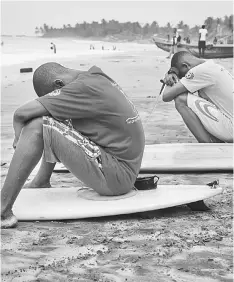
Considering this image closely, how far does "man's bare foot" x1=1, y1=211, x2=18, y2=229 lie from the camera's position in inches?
128

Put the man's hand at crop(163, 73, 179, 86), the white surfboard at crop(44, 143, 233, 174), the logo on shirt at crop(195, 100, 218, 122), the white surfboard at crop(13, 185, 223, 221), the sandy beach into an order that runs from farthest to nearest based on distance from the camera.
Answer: the man's hand at crop(163, 73, 179, 86)
the logo on shirt at crop(195, 100, 218, 122)
the white surfboard at crop(44, 143, 233, 174)
the white surfboard at crop(13, 185, 223, 221)
the sandy beach

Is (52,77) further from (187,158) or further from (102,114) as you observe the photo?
(187,158)

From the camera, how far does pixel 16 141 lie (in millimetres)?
3344

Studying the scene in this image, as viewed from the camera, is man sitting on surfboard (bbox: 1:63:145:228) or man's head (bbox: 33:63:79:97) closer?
man sitting on surfboard (bbox: 1:63:145:228)

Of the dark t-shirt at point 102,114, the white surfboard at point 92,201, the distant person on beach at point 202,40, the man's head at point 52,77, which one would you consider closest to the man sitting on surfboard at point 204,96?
the white surfboard at point 92,201

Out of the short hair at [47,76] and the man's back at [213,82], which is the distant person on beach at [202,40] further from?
the short hair at [47,76]

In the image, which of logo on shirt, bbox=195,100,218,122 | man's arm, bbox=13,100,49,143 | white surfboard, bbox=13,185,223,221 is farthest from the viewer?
logo on shirt, bbox=195,100,218,122

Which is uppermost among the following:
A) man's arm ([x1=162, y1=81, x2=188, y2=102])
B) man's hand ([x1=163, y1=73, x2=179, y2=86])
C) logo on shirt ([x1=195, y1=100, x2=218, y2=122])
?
man's hand ([x1=163, y1=73, x2=179, y2=86])

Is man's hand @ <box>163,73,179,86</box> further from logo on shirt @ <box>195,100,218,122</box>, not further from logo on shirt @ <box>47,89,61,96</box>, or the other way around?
logo on shirt @ <box>47,89,61,96</box>

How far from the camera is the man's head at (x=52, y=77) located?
3.42 meters

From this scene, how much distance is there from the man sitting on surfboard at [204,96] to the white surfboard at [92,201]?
4.91 feet

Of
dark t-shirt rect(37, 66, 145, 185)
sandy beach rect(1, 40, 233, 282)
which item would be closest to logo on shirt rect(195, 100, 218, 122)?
sandy beach rect(1, 40, 233, 282)

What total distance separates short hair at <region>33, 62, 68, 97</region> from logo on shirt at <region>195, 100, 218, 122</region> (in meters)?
1.93

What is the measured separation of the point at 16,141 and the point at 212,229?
1.22 m
